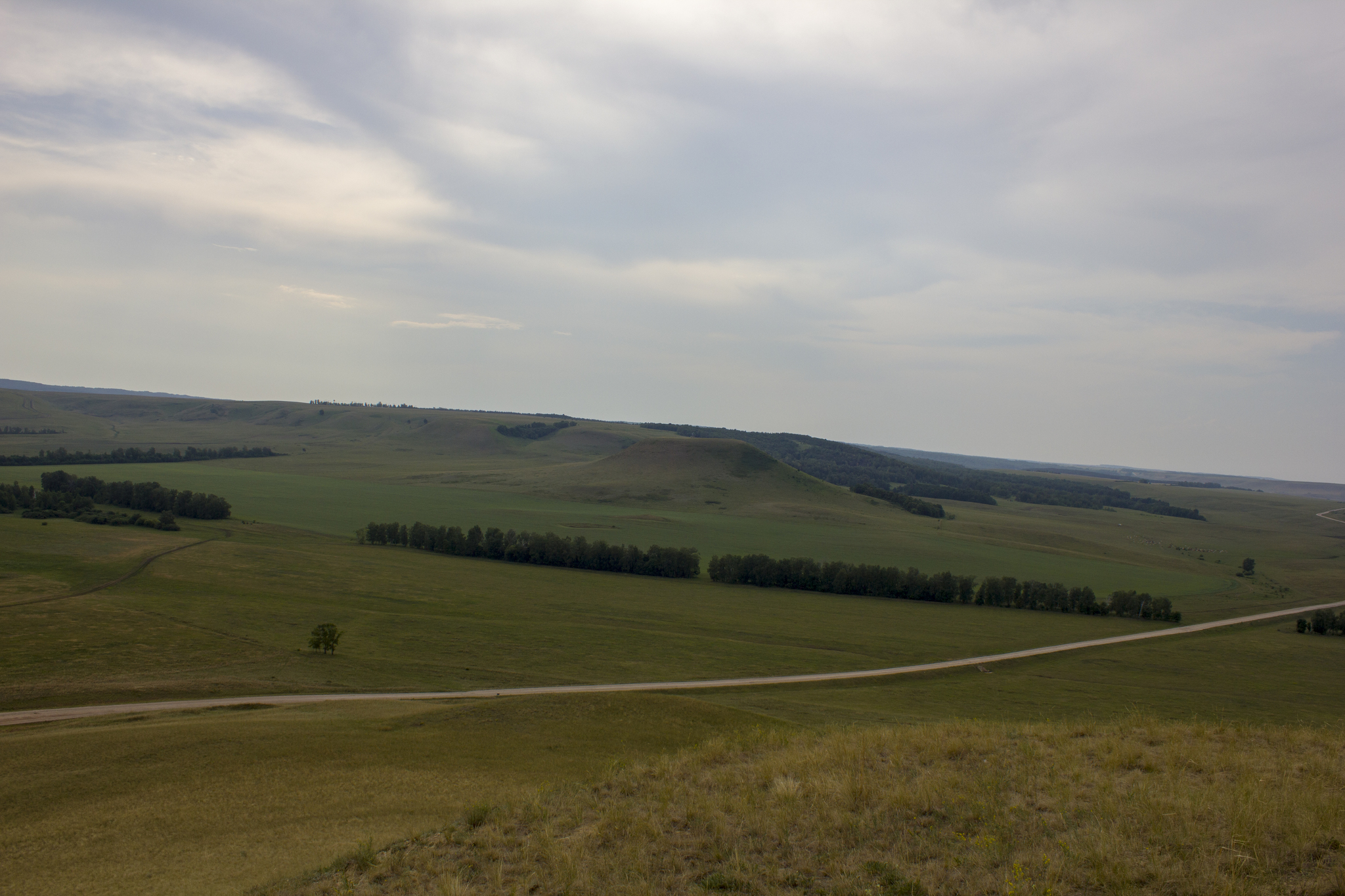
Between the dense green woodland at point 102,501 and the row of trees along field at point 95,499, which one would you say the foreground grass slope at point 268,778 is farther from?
the row of trees along field at point 95,499

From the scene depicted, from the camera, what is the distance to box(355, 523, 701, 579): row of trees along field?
109 m

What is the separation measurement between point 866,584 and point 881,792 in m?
93.6

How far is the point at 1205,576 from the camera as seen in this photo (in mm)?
Answer: 132000

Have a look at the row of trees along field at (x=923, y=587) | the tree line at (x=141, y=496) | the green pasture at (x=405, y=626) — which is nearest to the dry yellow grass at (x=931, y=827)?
the green pasture at (x=405, y=626)

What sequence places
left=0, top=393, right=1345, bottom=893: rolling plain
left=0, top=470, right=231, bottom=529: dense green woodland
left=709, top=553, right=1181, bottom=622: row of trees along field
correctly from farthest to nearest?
left=0, top=470, right=231, bottom=529: dense green woodland
left=709, top=553, right=1181, bottom=622: row of trees along field
left=0, top=393, right=1345, bottom=893: rolling plain

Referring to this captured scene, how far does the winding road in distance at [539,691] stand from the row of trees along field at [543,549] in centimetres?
4923

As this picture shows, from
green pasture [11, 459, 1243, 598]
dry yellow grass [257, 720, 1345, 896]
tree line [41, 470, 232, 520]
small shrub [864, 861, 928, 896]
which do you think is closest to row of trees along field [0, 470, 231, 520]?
tree line [41, 470, 232, 520]

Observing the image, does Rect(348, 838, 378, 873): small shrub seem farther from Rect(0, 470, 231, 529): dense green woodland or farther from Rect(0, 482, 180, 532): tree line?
Rect(0, 470, 231, 529): dense green woodland

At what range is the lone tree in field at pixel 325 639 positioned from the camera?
56438 mm

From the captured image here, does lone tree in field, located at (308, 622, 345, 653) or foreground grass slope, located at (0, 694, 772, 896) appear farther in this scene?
lone tree in field, located at (308, 622, 345, 653)

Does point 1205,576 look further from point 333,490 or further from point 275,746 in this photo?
point 333,490

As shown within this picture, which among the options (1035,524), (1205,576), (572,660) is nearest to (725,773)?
(572,660)

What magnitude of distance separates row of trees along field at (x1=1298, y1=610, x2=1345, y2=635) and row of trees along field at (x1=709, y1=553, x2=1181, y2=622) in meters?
12.8

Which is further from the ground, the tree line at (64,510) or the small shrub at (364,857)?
the small shrub at (364,857)
